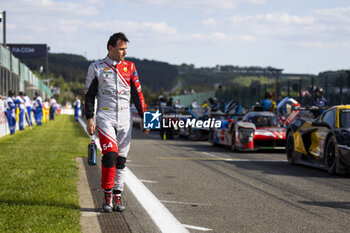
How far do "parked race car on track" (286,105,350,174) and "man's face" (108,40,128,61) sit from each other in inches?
198

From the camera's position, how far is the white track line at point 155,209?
6148 millimetres

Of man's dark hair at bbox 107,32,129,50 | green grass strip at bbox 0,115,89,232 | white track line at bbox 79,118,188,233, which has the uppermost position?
man's dark hair at bbox 107,32,129,50

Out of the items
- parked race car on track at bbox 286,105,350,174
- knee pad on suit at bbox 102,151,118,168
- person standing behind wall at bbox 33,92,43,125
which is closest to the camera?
knee pad on suit at bbox 102,151,118,168

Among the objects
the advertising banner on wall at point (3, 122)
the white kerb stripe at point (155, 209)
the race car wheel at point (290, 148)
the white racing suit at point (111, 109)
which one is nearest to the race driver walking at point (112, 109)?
the white racing suit at point (111, 109)

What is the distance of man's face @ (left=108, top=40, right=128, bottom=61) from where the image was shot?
6949mm

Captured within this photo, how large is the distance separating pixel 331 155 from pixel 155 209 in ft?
16.3

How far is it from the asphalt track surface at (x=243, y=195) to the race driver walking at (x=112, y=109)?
432 mm

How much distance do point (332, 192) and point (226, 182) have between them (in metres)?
1.76

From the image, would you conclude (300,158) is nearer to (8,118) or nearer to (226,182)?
(226,182)

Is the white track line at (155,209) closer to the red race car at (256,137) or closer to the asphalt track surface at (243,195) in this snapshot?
the asphalt track surface at (243,195)

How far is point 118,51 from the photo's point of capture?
6.95m

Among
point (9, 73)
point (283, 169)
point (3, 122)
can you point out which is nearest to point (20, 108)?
point (3, 122)

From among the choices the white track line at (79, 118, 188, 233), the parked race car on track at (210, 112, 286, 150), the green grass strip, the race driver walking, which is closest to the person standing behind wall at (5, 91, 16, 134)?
the parked race car on track at (210, 112, 286, 150)

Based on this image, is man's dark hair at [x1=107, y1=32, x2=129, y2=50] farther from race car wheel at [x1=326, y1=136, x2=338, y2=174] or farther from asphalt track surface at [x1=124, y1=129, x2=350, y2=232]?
race car wheel at [x1=326, y1=136, x2=338, y2=174]
